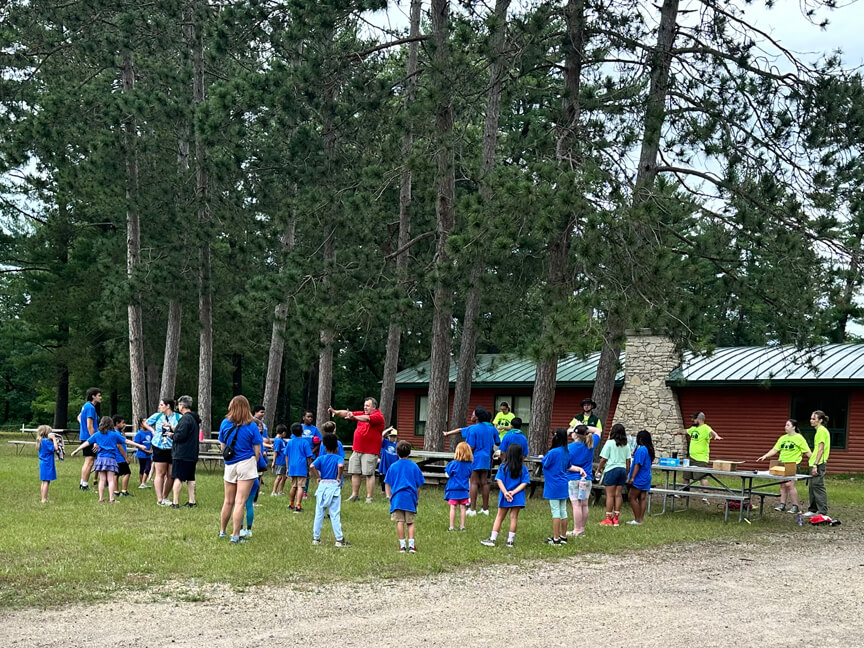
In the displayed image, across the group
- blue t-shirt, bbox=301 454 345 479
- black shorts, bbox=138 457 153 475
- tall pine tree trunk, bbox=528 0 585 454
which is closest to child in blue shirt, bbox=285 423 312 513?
blue t-shirt, bbox=301 454 345 479

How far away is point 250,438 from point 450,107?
9955 millimetres

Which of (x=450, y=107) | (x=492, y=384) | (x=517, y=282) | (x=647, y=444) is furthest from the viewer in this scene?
(x=492, y=384)

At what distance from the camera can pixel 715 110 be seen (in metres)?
17.7

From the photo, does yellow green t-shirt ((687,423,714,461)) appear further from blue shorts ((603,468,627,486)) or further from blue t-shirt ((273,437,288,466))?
blue t-shirt ((273,437,288,466))

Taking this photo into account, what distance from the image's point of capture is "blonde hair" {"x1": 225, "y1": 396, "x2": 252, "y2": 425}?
11.0 m

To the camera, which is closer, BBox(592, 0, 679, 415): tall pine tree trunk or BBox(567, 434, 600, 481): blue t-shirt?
BBox(567, 434, 600, 481): blue t-shirt

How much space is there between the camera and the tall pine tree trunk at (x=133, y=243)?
26.8m

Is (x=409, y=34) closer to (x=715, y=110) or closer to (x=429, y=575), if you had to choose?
(x=715, y=110)

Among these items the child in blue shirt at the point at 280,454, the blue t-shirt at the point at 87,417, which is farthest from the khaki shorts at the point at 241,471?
the blue t-shirt at the point at 87,417

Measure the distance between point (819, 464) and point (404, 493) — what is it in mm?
7709

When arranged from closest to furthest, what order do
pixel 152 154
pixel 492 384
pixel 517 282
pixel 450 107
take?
pixel 450 107 < pixel 517 282 < pixel 152 154 < pixel 492 384

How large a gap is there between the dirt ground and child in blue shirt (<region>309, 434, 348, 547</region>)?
1.96 m

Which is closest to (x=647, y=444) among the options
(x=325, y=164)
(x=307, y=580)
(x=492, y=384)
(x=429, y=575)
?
(x=429, y=575)

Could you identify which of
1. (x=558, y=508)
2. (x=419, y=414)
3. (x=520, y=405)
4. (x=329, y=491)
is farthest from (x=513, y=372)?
(x=329, y=491)
